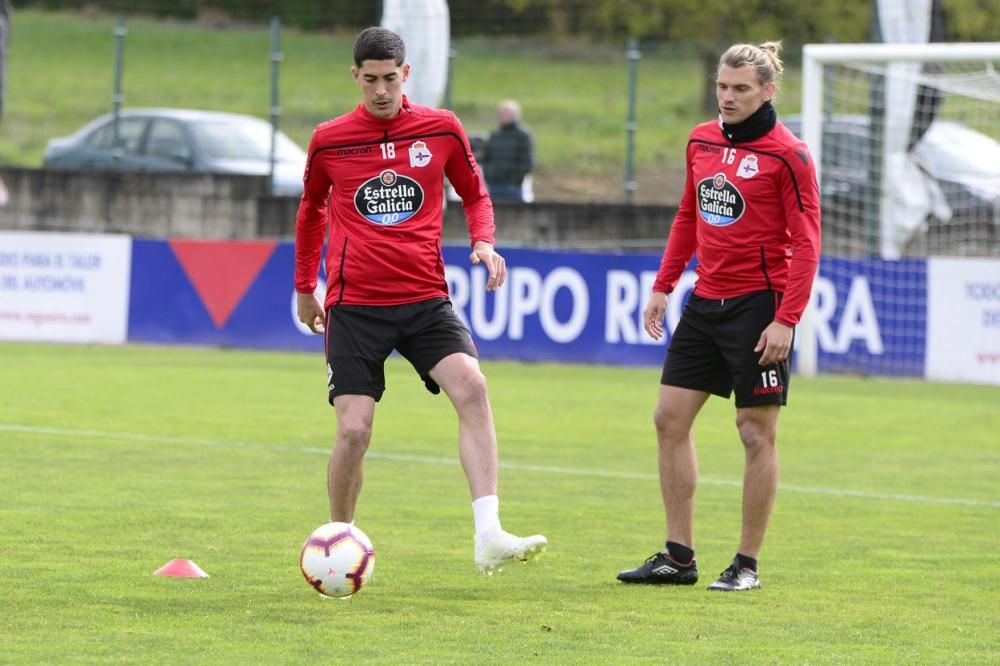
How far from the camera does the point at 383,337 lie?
24.0 ft

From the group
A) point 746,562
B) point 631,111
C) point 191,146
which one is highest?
point 631,111

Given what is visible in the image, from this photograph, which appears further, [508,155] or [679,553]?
[508,155]

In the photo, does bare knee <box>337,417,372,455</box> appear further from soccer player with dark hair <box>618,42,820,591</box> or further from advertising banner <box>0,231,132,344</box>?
advertising banner <box>0,231,132,344</box>

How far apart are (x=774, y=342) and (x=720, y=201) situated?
62 centimetres

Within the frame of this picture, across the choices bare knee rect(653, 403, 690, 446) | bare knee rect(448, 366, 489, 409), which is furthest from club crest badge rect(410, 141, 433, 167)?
bare knee rect(653, 403, 690, 446)

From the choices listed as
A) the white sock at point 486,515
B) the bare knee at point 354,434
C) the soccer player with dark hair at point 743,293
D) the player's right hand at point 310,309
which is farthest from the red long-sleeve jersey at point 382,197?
the soccer player with dark hair at point 743,293

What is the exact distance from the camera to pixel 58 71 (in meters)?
39.1

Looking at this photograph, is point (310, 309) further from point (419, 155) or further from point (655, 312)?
point (655, 312)

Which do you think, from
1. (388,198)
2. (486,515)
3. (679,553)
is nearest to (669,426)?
(679,553)

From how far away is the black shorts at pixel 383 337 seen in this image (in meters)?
7.26

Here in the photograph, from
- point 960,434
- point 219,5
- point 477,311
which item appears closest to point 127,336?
point 477,311

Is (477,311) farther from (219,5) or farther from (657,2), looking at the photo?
(219,5)

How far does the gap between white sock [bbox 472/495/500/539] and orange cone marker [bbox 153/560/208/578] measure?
1148mm

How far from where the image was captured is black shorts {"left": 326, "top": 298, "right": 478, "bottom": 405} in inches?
286
